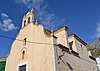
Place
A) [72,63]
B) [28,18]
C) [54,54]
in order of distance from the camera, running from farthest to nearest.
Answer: [28,18] < [72,63] < [54,54]

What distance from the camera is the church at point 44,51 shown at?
540 inches

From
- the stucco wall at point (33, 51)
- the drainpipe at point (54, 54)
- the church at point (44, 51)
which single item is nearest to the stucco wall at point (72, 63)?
the church at point (44, 51)

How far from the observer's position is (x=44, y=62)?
13.8 metres

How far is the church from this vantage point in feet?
45.0

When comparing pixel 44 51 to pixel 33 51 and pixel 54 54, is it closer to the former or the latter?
pixel 54 54

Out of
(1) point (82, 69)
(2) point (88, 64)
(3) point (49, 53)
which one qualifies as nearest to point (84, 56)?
(2) point (88, 64)

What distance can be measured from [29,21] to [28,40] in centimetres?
319

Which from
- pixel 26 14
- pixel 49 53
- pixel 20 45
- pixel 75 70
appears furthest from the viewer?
pixel 26 14

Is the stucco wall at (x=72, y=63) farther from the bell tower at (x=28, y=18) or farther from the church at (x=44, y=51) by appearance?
the bell tower at (x=28, y=18)

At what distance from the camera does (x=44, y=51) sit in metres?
14.3

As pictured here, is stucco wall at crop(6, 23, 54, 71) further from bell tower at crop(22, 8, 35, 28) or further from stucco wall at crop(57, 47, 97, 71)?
stucco wall at crop(57, 47, 97, 71)

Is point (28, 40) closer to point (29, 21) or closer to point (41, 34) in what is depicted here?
point (41, 34)

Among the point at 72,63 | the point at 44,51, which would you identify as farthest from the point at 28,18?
the point at 72,63

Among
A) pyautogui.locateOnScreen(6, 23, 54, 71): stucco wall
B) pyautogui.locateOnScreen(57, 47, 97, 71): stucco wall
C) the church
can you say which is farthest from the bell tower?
pyautogui.locateOnScreen(57, 47, 97, 71): stucco wall
